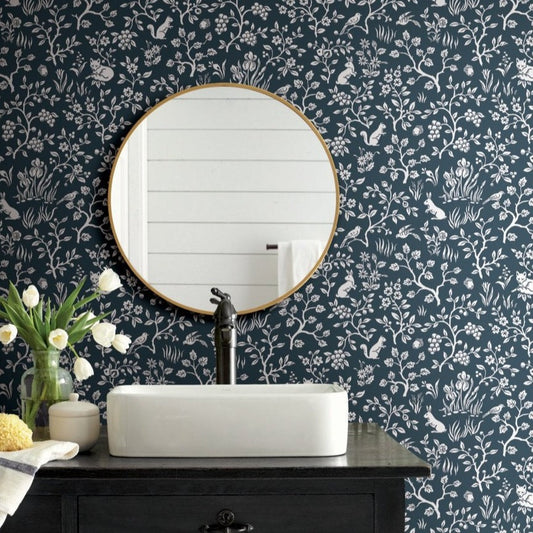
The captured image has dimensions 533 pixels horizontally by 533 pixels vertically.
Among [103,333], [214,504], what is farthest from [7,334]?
[214,504]

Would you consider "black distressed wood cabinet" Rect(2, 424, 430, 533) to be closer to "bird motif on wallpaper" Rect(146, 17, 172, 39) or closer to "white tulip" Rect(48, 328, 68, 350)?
"white tulip" Rect(48, 328, 68, 350)

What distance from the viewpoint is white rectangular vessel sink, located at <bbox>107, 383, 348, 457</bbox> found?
179cm

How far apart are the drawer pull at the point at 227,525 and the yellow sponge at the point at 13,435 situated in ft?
1.45

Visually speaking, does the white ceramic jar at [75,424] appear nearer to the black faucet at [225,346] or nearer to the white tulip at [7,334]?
the white tulip at [7,334]

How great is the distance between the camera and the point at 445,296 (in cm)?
241

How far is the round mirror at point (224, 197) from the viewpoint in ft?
7.87

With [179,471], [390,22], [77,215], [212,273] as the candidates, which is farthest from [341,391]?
[390,22]

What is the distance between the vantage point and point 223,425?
179 cm

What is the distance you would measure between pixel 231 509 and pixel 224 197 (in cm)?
101

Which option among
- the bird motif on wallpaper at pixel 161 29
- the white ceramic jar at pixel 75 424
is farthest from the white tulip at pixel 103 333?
the bird motif on wallpaper at pixel 161 29

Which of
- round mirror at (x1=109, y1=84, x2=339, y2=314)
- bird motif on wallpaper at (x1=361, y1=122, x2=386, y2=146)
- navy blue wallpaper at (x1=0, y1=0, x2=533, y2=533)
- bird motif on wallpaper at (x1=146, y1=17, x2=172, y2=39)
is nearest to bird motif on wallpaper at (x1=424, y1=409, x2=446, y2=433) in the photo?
navy blue wallpaper at (x1=0, y1=0, x2=533, y2=533)

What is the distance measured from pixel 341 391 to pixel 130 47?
50.0 inches

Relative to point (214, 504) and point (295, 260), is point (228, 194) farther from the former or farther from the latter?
point (214, 504)

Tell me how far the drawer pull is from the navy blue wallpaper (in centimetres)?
71
